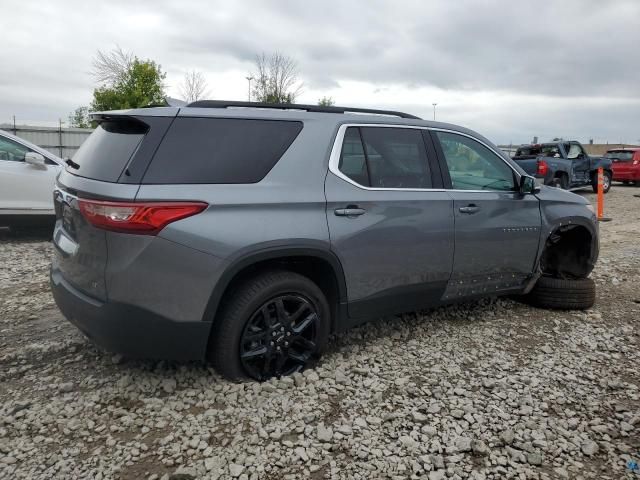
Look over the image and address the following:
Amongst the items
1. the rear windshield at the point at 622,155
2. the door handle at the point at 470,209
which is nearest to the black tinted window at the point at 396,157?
the door handle at the point at 470,209

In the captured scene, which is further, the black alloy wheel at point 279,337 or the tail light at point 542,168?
the tail light at point 542,168

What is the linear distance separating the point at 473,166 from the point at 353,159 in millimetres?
1309

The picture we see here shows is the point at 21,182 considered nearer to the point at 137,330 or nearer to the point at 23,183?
the point at 23,183

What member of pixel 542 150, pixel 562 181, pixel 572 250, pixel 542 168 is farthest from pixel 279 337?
pixel 542 150

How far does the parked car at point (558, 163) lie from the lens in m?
14.8

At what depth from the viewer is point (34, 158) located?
7.25m

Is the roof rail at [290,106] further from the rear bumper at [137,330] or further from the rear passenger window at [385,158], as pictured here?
the rear bumper at [137,330]

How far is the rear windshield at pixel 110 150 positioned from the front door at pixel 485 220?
223 cm

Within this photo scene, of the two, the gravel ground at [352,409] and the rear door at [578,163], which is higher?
the rear door at [578,163]

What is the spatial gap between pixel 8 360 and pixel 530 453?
334 centimetres

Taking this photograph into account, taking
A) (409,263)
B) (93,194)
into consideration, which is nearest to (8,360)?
(93,194)

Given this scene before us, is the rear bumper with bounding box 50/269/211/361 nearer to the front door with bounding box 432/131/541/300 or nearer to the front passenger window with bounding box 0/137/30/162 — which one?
the front door with bounding box 432/131/541/300

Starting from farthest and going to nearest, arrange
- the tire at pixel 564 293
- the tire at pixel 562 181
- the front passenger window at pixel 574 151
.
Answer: the front passenger window at pixel 574 151 → the tire at pixel 562 181 → the tire at pixel 564 293

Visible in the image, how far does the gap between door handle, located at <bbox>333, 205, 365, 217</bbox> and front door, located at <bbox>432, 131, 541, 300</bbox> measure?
0.93 meters
